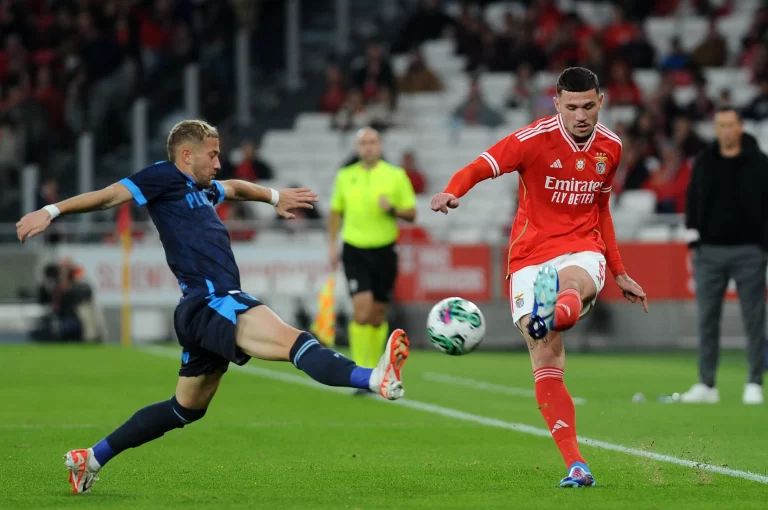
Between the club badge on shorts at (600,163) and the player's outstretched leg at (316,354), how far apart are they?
1650mm

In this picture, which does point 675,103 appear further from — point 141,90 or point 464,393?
point 464,393

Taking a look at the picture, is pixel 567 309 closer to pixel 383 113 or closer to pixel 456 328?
pixel 456 328

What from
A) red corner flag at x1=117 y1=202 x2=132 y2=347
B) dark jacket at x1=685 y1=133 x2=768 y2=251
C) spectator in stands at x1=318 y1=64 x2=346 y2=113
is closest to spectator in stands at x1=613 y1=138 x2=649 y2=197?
spectator in stands at x1=318 y1=64 x2=346 y2=113

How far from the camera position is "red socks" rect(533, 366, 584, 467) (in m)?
7.45

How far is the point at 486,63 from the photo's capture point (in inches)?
1069

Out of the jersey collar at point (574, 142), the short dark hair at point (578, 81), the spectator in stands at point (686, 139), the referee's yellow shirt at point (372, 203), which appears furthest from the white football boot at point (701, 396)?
the spectator in stands at point (686, 139)

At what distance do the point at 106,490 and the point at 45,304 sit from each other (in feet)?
48.3

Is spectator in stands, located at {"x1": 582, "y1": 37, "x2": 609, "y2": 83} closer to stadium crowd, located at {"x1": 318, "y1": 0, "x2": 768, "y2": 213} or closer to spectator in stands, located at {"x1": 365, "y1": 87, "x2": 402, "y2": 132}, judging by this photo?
stadium crowd, located at {"x1": 318, "y1": 0, "x2": 768, "y2": 213}

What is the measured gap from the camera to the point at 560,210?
7.73 m

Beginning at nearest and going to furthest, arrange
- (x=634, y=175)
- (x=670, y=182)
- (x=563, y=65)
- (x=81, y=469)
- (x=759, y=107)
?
(x=81, y=469)
(x=670, y=182)
(x=634, y=175)
(x=759, y=107)
(x=563, y=65)

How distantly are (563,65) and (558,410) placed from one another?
62.1ft

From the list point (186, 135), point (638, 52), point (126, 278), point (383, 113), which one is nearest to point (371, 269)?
point (186, 135)

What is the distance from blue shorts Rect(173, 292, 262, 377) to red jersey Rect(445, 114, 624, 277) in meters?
1.50

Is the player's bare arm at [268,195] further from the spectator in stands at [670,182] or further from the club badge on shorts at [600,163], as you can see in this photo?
the spectator in stands at [670,182]
